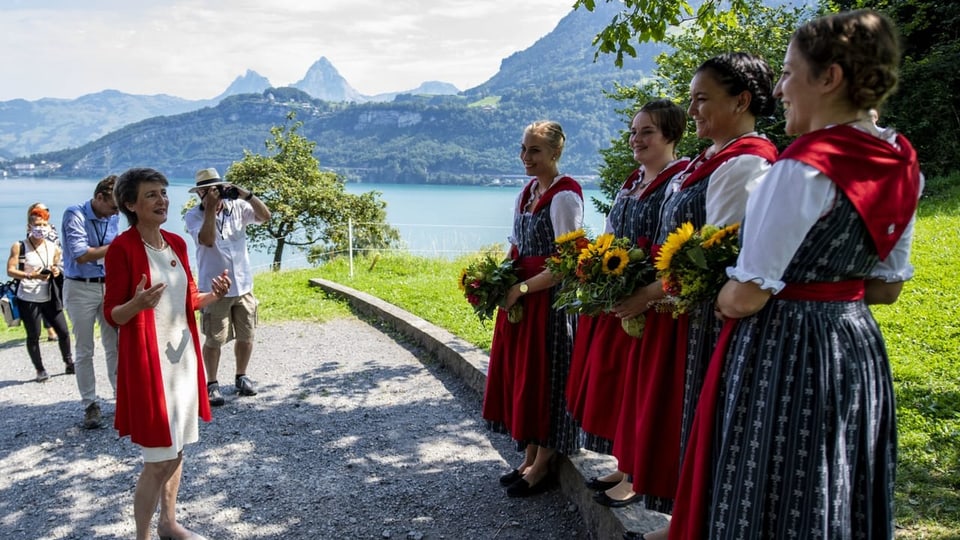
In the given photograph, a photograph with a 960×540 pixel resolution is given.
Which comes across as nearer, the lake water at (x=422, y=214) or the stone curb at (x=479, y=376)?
the stone curb at (x=479, y=376)

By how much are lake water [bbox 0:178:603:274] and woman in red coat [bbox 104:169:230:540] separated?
174 cm

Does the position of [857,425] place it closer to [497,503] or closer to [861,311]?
[861,311]

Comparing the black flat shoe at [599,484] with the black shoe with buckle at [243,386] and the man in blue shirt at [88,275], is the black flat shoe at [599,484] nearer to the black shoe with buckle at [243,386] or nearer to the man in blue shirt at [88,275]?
the black shoe with buckle at [243,386]

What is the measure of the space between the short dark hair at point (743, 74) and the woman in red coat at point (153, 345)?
2.63 m

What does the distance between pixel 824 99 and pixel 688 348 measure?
3.63 ft

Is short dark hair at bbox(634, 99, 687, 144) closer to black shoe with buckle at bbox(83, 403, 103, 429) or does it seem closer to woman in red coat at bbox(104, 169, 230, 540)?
woman in red coat at bbox(104, 169, 230, 540)

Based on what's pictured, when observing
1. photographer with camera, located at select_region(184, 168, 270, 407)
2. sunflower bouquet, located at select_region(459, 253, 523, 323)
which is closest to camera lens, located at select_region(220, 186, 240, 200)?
photographer with camera, located at select_region(184, 168, 270, 407)

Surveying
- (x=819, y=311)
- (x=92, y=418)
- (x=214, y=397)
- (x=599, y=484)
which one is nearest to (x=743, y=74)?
(x=819, y=311)

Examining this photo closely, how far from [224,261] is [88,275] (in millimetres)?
1149

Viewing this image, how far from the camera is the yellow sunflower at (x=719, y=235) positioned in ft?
7.13

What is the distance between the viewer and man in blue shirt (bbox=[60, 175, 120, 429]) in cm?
539

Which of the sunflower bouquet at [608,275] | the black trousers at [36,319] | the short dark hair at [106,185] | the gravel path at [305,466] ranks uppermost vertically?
the short dark hair at [106,185]

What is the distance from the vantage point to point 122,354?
3.15 metres

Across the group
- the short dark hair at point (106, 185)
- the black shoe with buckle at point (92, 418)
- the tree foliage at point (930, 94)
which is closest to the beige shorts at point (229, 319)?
the black shoe with buckle at point (92, 418)
